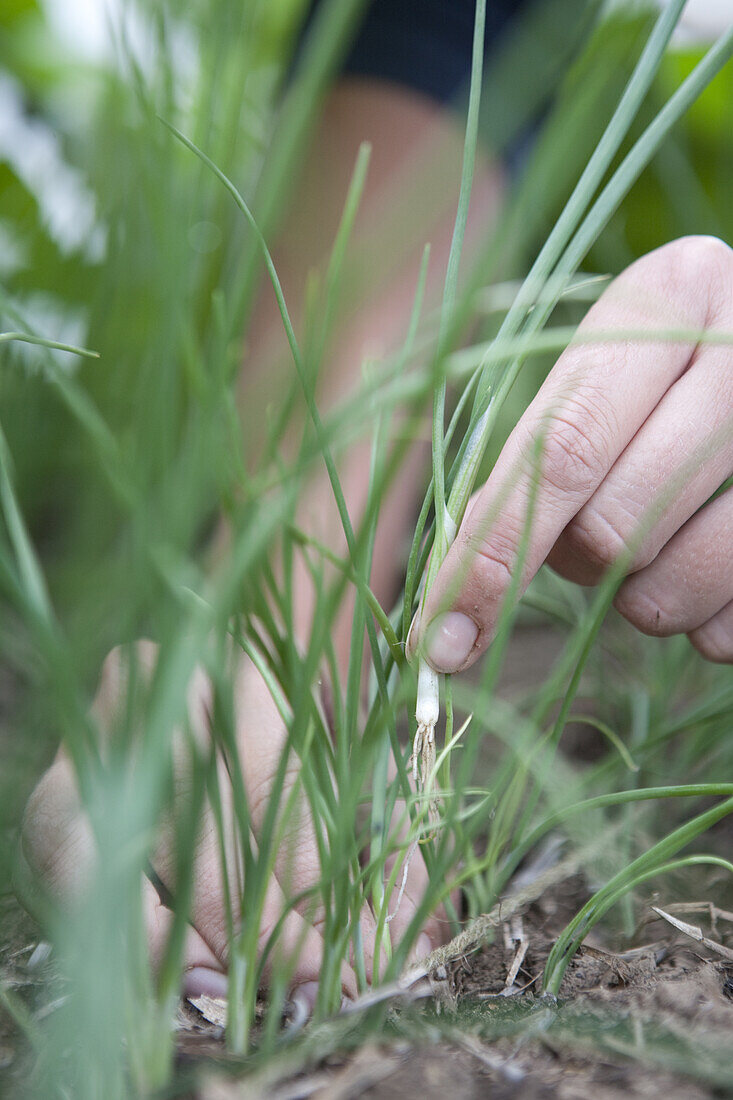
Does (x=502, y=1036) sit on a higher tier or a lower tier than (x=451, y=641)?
lower

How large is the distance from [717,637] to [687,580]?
0.20 feet

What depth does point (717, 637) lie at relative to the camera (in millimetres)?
494

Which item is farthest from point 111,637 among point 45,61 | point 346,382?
point 45,61

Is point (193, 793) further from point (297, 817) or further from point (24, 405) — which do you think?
point (24, 405)

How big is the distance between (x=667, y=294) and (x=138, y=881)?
380mm

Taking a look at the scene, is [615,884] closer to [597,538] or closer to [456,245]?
[597,538]

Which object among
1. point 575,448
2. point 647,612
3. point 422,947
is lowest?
point 422,947

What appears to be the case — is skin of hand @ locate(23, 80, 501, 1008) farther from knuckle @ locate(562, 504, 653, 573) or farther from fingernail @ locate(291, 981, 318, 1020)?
knuckle @ locate(562, 504, 653, 573)

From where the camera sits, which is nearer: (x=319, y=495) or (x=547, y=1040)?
(x=547, y=1040)

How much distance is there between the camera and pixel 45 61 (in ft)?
4.98

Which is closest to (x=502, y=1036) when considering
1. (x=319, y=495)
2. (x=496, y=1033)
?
(x=496, y=1033)

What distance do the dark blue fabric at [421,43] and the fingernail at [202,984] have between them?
0.89 meters

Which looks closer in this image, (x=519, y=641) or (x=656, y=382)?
(x=656, y=382)

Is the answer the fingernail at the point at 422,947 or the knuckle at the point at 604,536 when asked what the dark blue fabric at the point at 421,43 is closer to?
the knuckle at the point at 604,536
